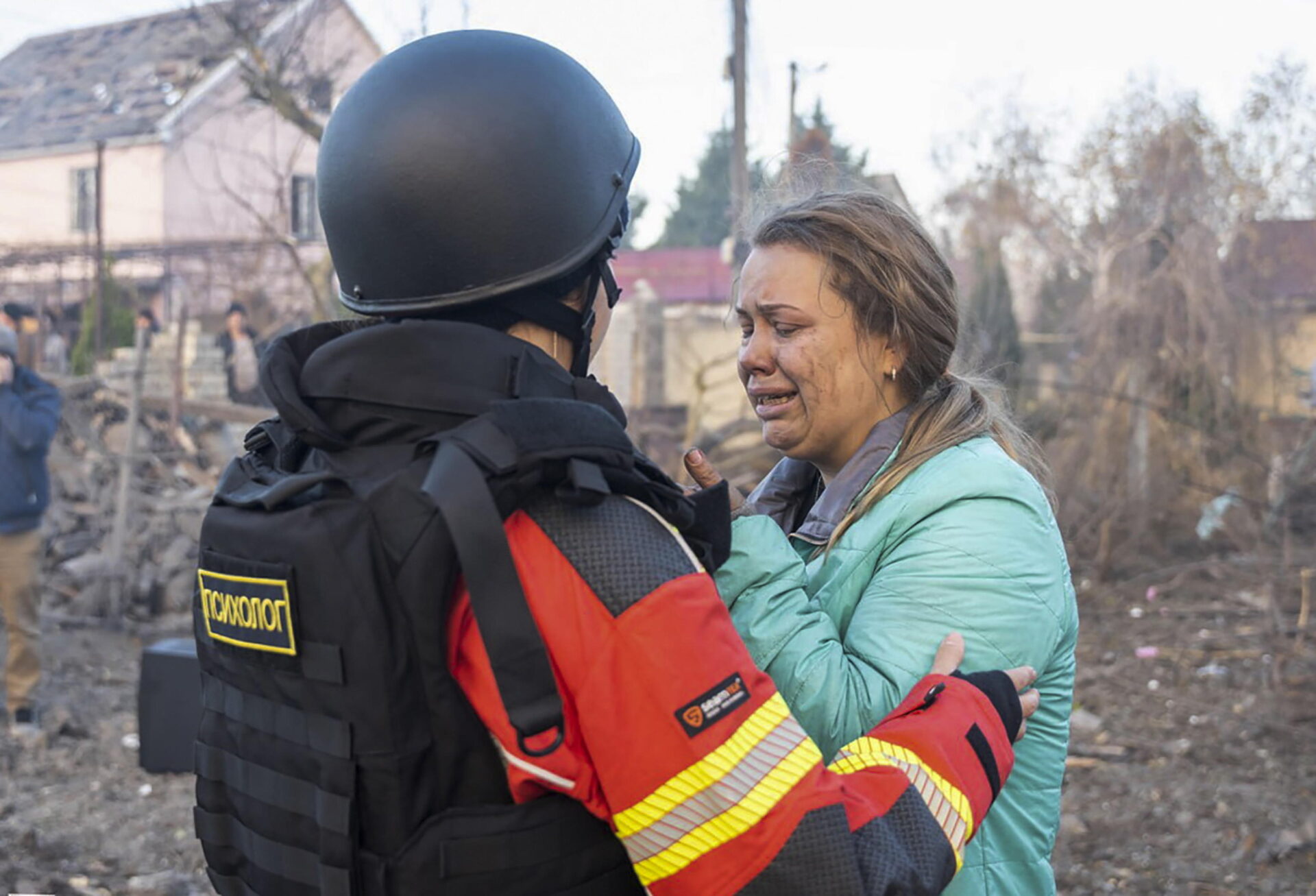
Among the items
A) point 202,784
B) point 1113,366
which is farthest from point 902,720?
point 1113,366

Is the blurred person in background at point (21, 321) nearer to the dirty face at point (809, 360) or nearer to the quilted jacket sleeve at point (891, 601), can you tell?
the dirty face at point (809, 360)

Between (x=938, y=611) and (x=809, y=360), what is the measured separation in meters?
0.61

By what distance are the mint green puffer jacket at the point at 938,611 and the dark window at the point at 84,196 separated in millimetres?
29678

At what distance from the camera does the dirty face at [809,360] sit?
208cm

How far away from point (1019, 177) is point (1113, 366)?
26.3 feet

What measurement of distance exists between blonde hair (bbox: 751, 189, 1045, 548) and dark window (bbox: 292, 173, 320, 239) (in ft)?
30.4

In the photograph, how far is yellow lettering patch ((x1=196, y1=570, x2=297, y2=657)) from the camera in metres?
1.36

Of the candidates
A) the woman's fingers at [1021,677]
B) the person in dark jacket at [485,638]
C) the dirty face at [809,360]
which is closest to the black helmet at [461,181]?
the person in dark jacket at [485,638]

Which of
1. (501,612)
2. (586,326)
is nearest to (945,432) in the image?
(586,326)

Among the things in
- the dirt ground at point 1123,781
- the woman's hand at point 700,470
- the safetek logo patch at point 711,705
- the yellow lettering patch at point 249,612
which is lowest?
the dirt ground at point 1123,781

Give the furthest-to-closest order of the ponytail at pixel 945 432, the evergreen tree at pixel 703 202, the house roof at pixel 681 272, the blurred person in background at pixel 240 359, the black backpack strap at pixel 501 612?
1. the evergreen tree at pixel 703 202
2. the house roof at pixel 681 272
3. the blurred person in background at pixel 240 359
4. the ponytail at pixel 945 432
5. the black backpack strap at pixel 501 612

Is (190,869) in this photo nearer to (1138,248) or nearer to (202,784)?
(202,784)

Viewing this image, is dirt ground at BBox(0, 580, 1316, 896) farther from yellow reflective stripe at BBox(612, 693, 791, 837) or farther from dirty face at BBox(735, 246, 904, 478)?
yellow reflective stripe at BBox(612, 693, 791, 837)

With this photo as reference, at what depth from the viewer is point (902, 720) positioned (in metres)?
A: 1.45
